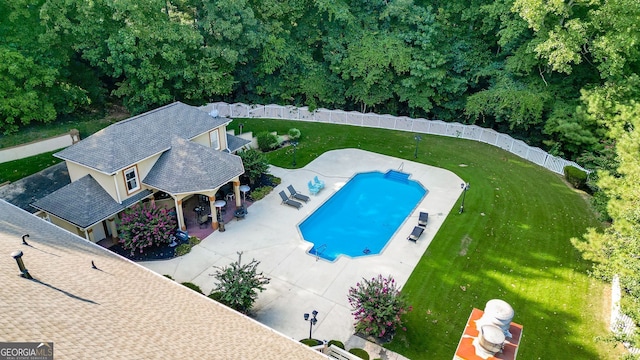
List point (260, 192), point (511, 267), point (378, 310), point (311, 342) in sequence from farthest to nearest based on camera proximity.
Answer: point (260, 192) → point (511, 267) → point (378, 310) → point (311, 342)

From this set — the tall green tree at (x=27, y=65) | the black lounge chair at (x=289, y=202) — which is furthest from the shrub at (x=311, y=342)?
the tall green tree at (x=27, y=65)

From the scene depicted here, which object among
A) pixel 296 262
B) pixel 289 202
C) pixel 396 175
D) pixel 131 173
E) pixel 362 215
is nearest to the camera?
pixel 296 262

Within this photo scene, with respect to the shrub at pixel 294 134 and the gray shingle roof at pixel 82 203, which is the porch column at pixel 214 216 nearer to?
the gray shingle roof at pixel 82 203

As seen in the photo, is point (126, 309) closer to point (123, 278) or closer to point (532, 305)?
point (123, 278)

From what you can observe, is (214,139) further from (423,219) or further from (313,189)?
(423,219)

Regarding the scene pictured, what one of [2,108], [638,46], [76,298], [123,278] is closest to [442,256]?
[123,278]

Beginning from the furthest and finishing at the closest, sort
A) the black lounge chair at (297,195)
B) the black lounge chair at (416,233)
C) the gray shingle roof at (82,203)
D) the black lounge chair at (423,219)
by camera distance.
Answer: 1. the black lounge chair at (297,195)
2. the black lounge chair at (423,219)
3. the black lounge chair at (416,233)
4. the gray shingle roof at (82,203)

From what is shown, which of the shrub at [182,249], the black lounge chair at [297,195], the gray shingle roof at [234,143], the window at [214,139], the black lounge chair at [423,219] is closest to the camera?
the shrub at [182,249]

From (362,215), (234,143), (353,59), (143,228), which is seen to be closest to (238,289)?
(143,228)
